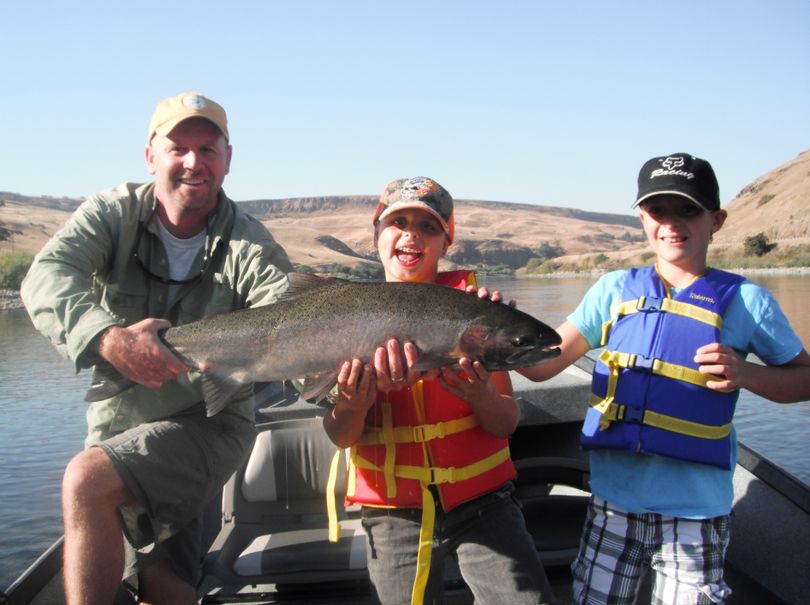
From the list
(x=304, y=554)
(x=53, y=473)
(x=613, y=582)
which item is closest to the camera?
(x=613, y=582)

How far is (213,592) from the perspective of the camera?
514cm

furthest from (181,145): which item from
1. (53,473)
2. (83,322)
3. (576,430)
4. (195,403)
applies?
(53,473)

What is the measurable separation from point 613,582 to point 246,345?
86.4 inches

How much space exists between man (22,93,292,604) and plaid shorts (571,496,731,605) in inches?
85.5

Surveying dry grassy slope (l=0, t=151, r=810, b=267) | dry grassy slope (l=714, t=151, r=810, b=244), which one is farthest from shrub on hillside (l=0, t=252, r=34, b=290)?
dry grassy slope (l=714, t=151, r=810, b=244)

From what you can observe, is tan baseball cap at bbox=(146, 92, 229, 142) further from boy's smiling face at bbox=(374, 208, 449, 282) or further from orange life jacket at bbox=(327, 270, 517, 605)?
orange life jacket at bbox=(327, 270, 517, 605)

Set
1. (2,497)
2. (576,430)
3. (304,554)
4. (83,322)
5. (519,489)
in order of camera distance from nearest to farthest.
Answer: (83,322) < (304,554) < (519,489) < (576,430) < (2,497)

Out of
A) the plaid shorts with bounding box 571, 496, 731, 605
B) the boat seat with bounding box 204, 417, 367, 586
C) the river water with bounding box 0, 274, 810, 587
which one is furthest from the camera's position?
the river water with bounding box 0, 274, 810, 587

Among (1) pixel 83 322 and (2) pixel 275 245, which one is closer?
(1) pixel 83 322

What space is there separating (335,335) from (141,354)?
3.28 feet

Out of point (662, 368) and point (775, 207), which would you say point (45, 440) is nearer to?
point (662, 368)

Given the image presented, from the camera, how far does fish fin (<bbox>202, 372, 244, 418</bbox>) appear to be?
390 cm

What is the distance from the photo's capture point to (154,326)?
12.5 ft

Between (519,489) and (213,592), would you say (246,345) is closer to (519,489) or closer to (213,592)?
(213,592)
